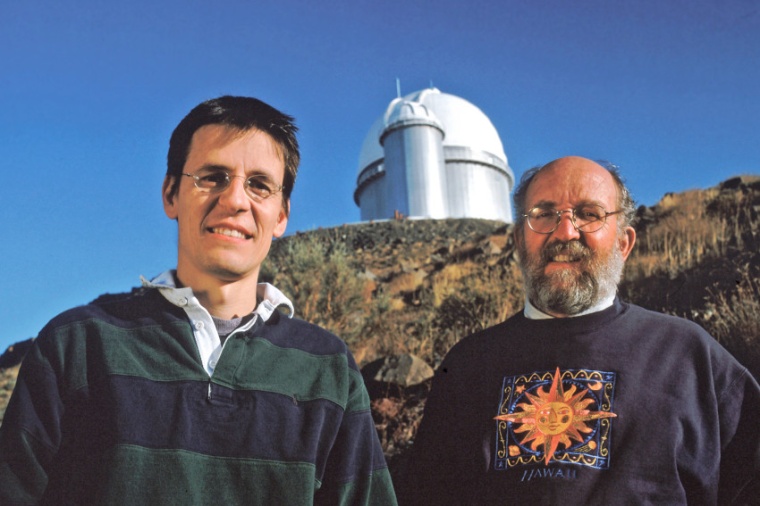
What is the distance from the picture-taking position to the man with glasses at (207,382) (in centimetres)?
154

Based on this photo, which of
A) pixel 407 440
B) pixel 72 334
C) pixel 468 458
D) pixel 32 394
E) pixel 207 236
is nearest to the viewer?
pixel 32 394

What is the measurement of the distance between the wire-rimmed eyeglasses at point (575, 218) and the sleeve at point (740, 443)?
70cm

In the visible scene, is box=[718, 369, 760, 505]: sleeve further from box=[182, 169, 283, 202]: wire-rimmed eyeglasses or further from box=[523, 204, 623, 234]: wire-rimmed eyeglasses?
box=[182, 169, 283, 202]: wire-rimmed eyeglasses

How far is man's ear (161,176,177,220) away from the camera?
6.46 feet

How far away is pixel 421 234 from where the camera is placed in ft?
57.4

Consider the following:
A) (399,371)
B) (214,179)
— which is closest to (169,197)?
(214,179)

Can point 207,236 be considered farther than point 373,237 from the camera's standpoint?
No

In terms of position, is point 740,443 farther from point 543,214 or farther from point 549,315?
point 543,214

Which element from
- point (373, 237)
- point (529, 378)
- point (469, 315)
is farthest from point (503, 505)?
point (373, 237)

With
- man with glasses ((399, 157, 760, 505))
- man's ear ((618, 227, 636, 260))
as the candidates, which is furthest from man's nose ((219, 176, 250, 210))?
man's ear ((618, 227, 636, 260))

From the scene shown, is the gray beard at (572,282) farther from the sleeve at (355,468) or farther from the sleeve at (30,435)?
the sleeve at (30,435)

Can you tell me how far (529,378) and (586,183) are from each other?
0.76 m

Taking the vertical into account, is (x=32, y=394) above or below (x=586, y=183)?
below

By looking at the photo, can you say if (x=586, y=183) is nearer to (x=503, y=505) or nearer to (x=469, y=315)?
(x=503, y=505)
